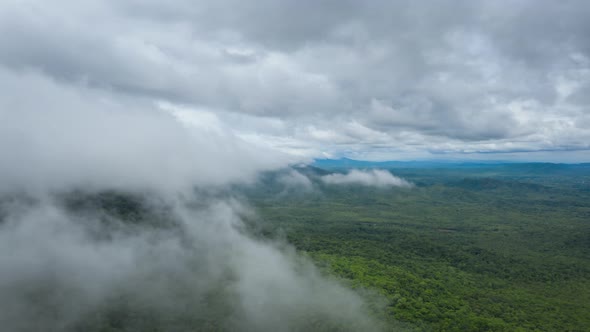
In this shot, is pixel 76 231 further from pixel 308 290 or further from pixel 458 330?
pixel 458 330

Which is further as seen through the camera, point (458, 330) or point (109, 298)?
point (109, 298)

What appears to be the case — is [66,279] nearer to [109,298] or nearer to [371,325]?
[109,298]

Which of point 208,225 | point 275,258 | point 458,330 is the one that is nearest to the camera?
point 458,330

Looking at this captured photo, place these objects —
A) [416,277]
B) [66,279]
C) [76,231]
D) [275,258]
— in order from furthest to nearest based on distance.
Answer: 1. [76,231]
2. [275,258]
3. [66,279]
4. [416,277]

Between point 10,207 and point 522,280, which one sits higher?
point 10,207

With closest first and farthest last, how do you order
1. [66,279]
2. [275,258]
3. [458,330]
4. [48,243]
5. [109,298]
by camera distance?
[458,330] → [109,298] → [66,279] → [275,258] → [48,243]

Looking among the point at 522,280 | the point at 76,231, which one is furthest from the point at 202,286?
the point at 522,280

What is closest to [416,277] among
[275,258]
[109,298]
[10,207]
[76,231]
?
[275,258]

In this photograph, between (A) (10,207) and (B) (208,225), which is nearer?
(A) (10,207)

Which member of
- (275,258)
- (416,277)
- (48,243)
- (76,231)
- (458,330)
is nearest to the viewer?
(458,330)
